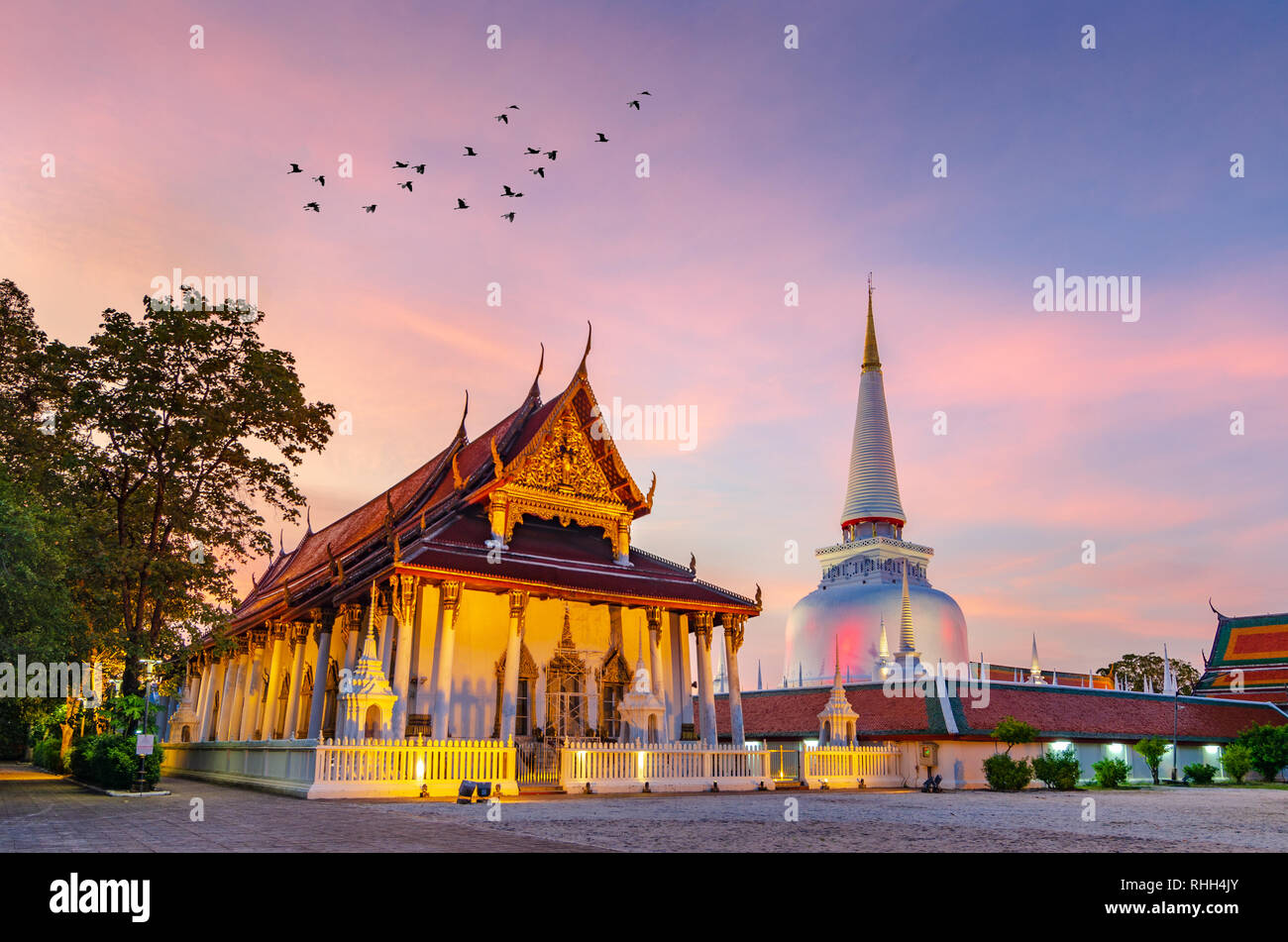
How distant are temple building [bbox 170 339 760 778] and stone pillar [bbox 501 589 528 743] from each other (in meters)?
0.04

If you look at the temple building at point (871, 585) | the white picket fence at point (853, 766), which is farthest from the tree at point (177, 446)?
the temple building at point (871, 585)

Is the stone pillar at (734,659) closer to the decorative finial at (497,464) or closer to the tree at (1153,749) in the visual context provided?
the decorative finial at (497,464)

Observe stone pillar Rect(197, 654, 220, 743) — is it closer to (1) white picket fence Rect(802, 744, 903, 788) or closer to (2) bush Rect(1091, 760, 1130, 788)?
(1) white picket fence Rect(802, 744, 903, 788)

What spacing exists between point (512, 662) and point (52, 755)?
23561 millimetres

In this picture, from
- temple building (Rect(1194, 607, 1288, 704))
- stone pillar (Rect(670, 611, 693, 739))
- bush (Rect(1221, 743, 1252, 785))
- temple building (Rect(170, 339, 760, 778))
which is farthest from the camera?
temple building (Rect(1194, 607, 1288, 704))

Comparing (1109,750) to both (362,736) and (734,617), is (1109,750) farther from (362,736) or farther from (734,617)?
(362,736)

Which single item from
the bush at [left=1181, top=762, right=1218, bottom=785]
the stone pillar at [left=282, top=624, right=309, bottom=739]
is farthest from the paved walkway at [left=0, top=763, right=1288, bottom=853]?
the bush at [left=1181, top=762, right=1218, bottom=785]

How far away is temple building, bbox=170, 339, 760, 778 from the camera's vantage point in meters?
21.8

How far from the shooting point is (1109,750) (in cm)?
2978

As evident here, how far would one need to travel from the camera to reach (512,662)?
2222 centimetres

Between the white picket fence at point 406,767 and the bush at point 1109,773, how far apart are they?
17.7 meters

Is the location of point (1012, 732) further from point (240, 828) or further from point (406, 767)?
point (240, 828)
